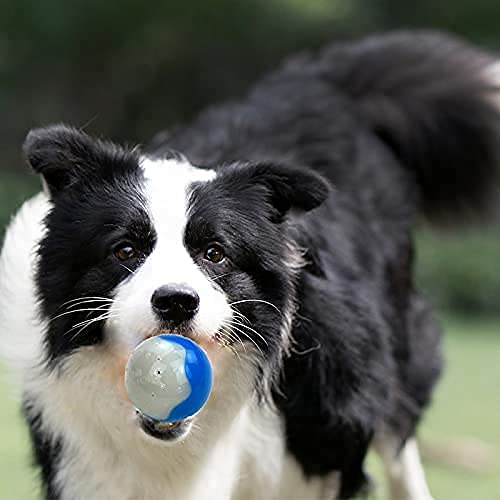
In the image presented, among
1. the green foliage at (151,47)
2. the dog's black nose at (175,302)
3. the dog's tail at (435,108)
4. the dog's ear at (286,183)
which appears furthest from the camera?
the green foliage at (151,47)

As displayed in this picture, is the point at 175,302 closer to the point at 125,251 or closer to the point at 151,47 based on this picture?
the point at 125,251

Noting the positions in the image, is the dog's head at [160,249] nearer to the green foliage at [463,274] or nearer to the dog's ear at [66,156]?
the dog's ear at [66,156]

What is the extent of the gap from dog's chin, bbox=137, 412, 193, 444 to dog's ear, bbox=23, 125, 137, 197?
2.58 feet

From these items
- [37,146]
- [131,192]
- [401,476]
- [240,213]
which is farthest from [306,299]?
[401,476]

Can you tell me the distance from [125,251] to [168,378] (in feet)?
1.36

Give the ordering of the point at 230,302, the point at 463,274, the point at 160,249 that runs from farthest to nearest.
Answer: the point at 463,274 < the point at 230,302 < the point at 160,249

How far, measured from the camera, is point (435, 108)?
17.8 ft

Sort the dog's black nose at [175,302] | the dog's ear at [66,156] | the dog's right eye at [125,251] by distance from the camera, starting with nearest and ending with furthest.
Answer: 1. the dog's black nose at [175,302]
2. the dog's right eye at [125,251]
3. the dog's ear at [66,156]

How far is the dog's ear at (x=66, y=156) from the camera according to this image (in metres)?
3.37

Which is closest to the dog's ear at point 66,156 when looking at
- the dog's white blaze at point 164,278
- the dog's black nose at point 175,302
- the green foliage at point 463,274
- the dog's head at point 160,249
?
the dog's head at point 160,249

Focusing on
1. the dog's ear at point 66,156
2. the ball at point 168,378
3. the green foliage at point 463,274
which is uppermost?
the dog's ear at point 66,156

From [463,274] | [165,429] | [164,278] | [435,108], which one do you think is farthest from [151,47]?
[164,278]

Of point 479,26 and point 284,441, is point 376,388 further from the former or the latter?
point 479,26

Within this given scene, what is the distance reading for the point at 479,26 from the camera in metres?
17.3
